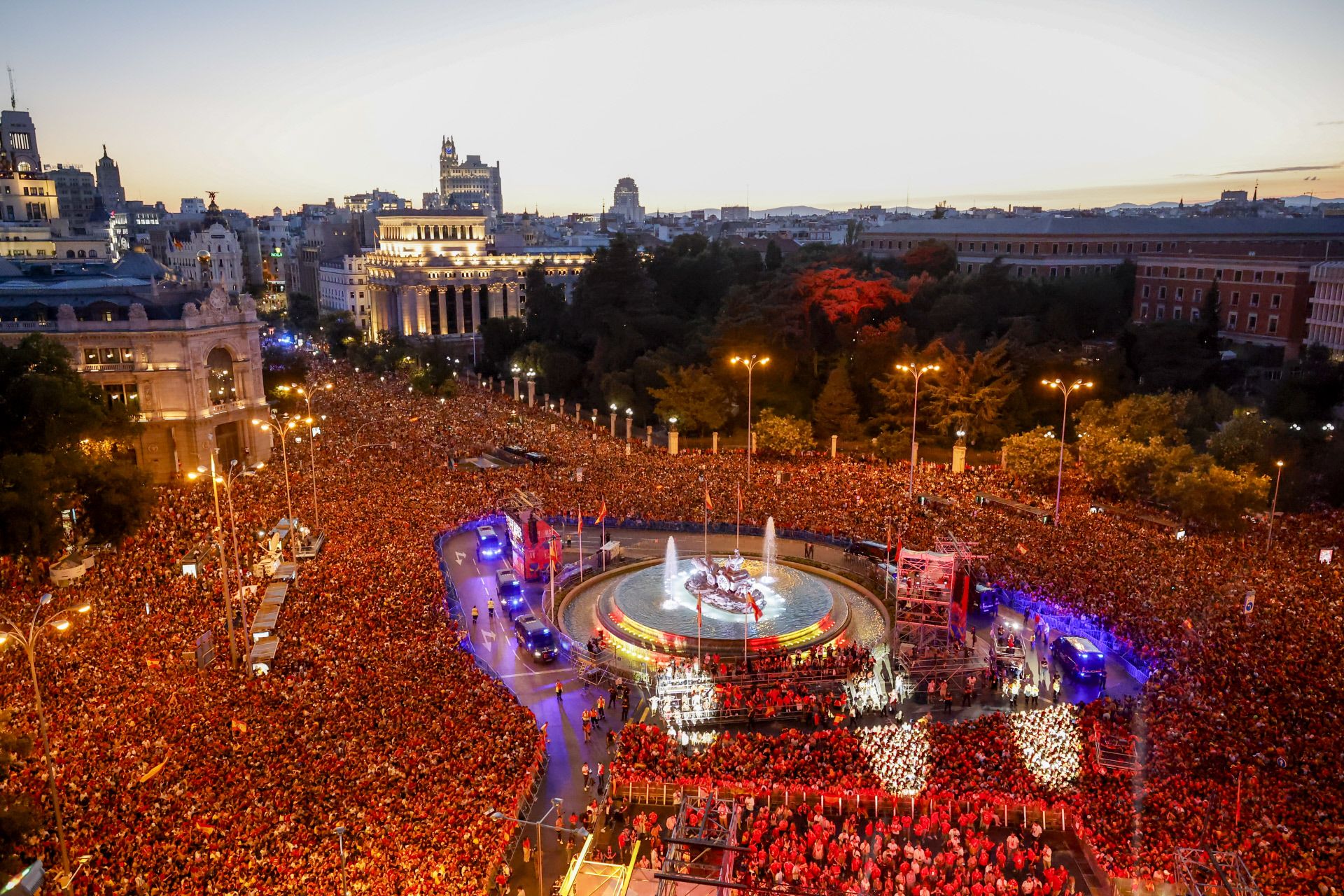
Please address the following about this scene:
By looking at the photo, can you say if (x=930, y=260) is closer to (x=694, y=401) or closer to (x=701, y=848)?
(x=694, y=401)

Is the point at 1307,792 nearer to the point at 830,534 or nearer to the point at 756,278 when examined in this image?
the point at 830,534

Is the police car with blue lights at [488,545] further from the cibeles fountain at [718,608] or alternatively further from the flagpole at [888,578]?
the flagpole at [888,578]

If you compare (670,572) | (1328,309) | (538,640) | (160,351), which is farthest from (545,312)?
(538,640)

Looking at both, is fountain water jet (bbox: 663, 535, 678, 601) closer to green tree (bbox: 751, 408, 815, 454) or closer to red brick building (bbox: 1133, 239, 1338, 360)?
green tree (bbox: 751, 408, 815, 454)

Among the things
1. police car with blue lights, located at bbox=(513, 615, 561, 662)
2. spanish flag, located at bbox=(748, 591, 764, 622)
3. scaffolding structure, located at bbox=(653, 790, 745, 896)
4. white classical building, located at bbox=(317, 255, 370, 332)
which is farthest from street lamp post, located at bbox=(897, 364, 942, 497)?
white classical building, located at bbox=(317, 255, 370, 332)

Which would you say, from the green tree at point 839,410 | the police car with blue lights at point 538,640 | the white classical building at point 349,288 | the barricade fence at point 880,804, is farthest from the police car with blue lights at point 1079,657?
the white classical building at point 349,288

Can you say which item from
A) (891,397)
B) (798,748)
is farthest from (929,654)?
(891,397)
